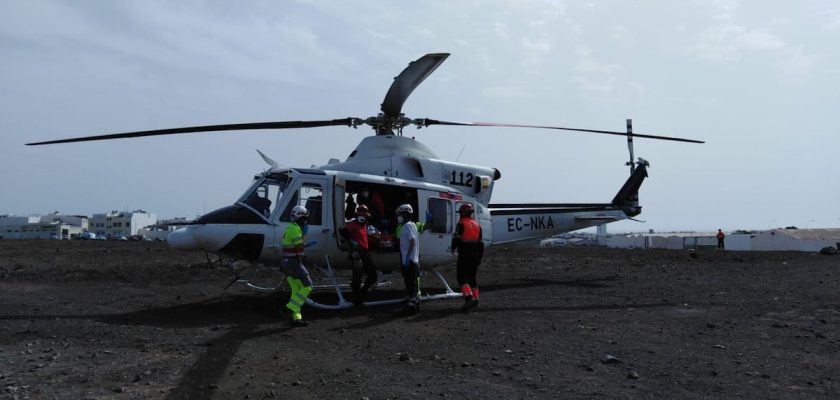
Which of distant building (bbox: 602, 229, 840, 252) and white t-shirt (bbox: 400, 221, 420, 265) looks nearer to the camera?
white t-shirt (bbox: 400, 221, 420, 265)

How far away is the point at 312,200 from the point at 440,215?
2625 mm

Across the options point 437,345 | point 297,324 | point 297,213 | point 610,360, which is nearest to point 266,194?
point 297,213

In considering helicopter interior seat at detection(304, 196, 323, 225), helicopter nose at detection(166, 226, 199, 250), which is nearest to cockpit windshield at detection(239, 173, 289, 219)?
helicopter interior seat at detection(304, 196, 323, 225)

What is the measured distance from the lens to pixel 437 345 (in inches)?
269

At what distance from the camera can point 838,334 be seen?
726 cm

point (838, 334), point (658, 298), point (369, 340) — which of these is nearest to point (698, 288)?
point (658, 298)

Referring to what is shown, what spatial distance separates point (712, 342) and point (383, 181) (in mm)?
5813

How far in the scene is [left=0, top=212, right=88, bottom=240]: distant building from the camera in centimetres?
10350

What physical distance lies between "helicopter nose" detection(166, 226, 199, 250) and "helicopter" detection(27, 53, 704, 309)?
0.01 m

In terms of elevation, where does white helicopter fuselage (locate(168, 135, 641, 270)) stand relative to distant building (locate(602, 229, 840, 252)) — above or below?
above

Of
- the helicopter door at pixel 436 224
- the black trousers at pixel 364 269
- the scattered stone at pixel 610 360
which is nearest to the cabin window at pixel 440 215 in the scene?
the helicopter door at pixel 436 224

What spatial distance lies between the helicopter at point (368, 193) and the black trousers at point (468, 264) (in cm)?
65

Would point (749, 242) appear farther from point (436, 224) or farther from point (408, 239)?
point (408, 239)

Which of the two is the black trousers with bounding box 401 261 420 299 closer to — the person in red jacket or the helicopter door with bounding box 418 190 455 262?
the person in red jacket
